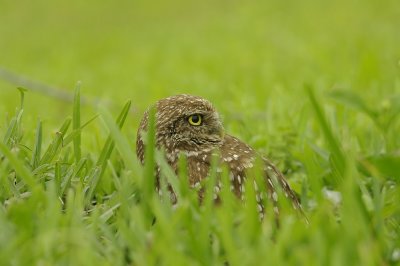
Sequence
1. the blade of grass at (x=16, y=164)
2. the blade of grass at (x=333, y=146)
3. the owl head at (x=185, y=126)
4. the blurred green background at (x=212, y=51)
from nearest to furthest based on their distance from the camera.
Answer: the blade of grass at (x=16, y=164) → the blade of grass at (x=333, y=146) → the owl head at (x=185, y=126) → the blurred green background at (x=212, y=51)

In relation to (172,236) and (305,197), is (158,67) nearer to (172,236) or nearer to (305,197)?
(305,197)

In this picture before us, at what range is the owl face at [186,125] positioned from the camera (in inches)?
146

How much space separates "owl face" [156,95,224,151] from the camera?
12.2 feet

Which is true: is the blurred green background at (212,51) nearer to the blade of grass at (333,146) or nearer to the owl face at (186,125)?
the owl face at (186,125)

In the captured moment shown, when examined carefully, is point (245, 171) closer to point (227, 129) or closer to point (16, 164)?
point (16, 164)

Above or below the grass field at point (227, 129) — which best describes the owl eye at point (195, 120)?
above

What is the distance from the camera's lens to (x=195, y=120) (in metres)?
3.82

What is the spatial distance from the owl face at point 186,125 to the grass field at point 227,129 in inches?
9.5

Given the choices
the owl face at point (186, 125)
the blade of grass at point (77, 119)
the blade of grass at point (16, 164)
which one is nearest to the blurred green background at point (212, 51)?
the owl face at point (186, 125)

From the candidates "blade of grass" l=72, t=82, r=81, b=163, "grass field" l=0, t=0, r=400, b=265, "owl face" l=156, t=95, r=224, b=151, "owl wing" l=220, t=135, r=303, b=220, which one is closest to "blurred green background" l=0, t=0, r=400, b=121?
"grass field" l=0, t=0, r=400, b=265

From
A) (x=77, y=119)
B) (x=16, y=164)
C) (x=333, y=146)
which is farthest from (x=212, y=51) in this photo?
(x=16, y=164)

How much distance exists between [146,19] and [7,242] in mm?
16917

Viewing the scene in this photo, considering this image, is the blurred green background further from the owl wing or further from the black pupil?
the owl wing

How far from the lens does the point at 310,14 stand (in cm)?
1349
